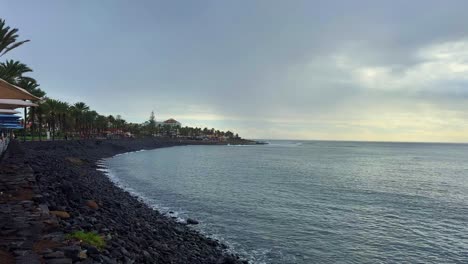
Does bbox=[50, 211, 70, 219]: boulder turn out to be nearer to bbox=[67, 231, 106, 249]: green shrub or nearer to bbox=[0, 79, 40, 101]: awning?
bbox=[67, 231, 106, 249]: green shrub

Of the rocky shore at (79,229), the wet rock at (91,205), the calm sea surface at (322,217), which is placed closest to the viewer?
the rocky shore at (79,229)

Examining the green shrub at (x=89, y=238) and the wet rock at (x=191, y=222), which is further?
the wet rock at (x=191, y=222)

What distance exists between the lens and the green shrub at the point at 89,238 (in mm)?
10133

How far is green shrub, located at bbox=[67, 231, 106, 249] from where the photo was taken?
1013 cm

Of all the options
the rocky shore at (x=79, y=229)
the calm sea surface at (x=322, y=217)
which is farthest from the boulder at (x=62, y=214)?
the calm sea surface at (x=322, y=217)

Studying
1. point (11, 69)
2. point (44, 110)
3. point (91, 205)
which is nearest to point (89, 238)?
point (91, 205)

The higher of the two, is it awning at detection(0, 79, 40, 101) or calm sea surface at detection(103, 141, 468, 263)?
awning at detection(0, 79, 40, 101)

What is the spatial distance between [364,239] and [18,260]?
17855 mm

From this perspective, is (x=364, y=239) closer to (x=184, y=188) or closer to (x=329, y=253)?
(x=329, y=253)

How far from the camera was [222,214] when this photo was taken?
83.4 feet

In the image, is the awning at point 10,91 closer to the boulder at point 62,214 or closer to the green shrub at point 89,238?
the green shrub at point 89,238

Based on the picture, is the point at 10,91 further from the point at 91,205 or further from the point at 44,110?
the point at 44,110

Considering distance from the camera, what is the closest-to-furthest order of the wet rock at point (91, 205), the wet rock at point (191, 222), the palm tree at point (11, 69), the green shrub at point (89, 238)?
1. the green shrub at point (89, 238)
2. the wet rock at point (91, 205)
3. the wet rock at point (191, 222)
4. the palm tree at point (11, 69)

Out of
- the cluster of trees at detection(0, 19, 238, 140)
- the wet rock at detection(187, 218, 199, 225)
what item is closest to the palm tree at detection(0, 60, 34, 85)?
the cluster of trees at detection(0, 19, 238, 140)
